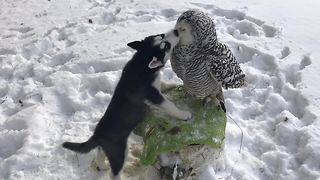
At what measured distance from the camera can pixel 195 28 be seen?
3.77 meters

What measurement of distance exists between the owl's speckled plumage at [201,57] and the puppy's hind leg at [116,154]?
79cm

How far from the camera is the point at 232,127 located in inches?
177

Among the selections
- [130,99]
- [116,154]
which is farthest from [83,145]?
[130,99]

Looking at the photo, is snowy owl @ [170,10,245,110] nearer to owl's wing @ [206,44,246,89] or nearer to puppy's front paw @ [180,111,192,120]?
owl's wing @ [206,44,246,89]

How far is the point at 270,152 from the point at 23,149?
2.19m

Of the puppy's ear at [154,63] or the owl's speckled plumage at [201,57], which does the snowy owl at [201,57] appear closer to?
the owl's speckled plumage at [201,57]

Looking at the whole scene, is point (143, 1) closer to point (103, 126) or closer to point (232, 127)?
point (232, 127)

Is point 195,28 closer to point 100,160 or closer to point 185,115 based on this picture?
point 185,115

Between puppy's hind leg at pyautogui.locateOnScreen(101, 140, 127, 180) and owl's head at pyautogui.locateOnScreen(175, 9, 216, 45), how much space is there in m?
0.97

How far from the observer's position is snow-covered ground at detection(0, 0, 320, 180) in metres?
4.18

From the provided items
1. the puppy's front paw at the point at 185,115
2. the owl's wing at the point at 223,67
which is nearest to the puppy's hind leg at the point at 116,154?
the puppy's front paw at the point at 185,115

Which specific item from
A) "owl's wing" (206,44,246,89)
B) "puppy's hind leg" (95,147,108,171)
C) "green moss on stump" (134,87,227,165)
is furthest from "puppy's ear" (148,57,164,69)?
"puppy's hind leg" (95,147,108,171)

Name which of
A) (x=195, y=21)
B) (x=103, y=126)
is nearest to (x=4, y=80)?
(x=103, y=126)

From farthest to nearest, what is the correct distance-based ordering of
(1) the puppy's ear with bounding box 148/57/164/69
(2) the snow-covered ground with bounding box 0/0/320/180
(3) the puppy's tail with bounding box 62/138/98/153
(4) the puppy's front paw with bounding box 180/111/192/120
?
(2) the snow-covered ground with bounding box 0/0/320/180
(4) the puppy's front paw with bounding box 180/111/192/120
(3) the puppy's tail with bounding box 62/138/98/153
(1) the puppy's ear with bounding box 148/57/164/69
